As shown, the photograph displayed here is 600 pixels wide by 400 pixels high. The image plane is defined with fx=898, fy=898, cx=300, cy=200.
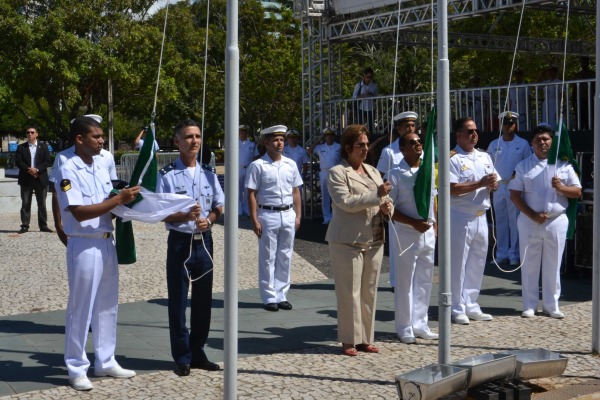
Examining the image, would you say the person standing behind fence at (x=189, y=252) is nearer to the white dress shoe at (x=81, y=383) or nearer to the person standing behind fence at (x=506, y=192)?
the white dress shoe at (x=81, y=383)

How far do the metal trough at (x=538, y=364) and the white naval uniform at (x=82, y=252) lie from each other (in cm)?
307

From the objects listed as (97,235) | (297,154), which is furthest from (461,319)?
(297,154)

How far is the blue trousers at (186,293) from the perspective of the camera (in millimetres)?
6906

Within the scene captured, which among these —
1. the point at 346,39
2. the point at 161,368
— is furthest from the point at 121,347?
the point at 346,39

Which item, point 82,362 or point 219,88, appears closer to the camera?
point 82,362

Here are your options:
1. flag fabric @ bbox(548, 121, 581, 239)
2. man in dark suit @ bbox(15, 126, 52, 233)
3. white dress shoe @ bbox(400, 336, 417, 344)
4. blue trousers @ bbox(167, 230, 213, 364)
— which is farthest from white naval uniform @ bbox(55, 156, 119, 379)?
man in dark suit @ bbox(15, 126, 52, 233)

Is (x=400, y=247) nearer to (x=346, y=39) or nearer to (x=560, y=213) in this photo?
(x=560, y=213)

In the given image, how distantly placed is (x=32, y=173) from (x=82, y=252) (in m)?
10.7

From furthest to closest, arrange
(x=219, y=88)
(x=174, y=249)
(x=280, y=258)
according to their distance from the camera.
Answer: (x=219, y=88)
(x=280, y=258)
(x=174, y=249)

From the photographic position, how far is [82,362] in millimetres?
6625

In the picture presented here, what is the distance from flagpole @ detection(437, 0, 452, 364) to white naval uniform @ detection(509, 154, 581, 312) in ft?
9.63

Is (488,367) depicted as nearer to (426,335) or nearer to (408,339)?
(408,339)

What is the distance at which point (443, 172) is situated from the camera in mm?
6406

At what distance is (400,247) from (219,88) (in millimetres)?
30465
